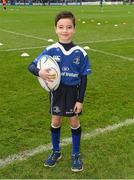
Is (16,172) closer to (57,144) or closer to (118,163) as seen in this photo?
(57,144)

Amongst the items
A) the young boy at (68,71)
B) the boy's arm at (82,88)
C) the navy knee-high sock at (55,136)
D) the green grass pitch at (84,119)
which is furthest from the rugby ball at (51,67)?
the green grass pitch at (84,119)

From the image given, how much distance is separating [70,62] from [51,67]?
0.71 feet

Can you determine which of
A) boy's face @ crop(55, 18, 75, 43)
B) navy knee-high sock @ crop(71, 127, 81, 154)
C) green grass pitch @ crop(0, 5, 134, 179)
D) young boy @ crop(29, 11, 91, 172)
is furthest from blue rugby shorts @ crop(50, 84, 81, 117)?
green grass pitch @ crop(0, 5, 134, 179)

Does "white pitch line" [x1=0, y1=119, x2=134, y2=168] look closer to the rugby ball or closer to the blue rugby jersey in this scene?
the rugby ball

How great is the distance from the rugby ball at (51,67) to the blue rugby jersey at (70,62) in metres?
0.07

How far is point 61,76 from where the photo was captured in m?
4.41

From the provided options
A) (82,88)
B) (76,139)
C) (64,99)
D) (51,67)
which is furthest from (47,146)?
(51,67)

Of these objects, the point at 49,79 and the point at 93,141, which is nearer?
the point at 49,79

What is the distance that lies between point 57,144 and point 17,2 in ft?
206

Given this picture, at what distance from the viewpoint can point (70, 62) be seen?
14.3 ft

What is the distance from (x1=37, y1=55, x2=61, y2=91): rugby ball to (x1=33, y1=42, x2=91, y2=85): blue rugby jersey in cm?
7

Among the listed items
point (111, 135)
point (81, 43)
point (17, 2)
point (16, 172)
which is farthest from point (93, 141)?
point (17, 2)

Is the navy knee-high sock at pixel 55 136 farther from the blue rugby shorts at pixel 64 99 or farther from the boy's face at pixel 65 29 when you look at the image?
the boy's face at pixel 65 29

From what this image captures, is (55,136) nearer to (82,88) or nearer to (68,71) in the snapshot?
(82,88)
